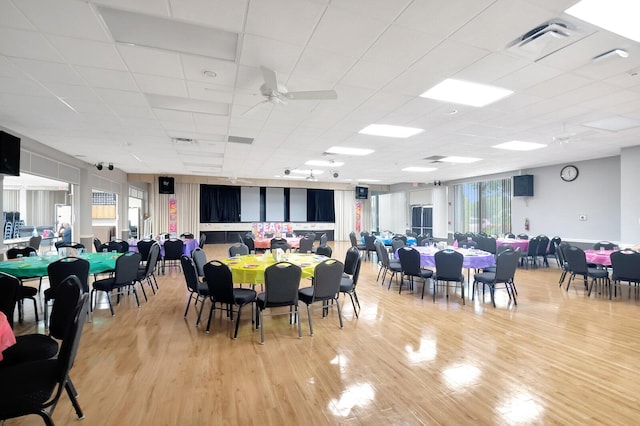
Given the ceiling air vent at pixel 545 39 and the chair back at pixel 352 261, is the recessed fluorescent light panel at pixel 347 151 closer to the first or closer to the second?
the chair back at pixel 352 261

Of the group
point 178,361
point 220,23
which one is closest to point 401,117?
point 220,23

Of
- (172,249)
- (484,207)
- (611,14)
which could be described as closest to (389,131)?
(611,14)

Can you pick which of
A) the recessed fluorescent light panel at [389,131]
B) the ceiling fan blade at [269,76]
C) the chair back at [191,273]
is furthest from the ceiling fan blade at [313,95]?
the chair back at [191,273]

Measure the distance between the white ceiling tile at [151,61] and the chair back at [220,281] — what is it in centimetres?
243

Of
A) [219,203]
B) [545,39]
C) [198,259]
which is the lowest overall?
[198,259]

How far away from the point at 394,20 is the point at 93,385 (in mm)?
4340

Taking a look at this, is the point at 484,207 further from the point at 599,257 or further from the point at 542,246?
the point at 599,257

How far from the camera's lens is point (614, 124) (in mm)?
5797

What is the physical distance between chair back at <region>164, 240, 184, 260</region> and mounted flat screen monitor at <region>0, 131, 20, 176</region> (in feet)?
10.8

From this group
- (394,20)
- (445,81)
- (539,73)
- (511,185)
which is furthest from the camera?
(511,185)

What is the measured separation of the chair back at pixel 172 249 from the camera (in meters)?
8.18

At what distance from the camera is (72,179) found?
9250mm

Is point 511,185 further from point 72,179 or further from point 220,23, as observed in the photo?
point 72,179

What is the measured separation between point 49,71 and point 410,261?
6.15m
